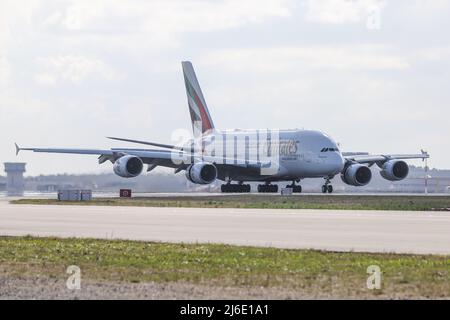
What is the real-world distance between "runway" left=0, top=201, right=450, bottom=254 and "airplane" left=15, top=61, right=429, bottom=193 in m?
25.7

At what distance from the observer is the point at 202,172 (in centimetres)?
6806

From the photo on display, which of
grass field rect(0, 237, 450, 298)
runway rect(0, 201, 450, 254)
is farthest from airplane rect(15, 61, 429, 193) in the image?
grass field rect(0, 237, 450, 298)

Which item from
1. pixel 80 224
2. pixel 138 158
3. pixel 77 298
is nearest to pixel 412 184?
pixel 138 158

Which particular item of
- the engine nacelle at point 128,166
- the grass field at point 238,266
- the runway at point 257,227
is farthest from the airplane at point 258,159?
the grass field at point 238,266

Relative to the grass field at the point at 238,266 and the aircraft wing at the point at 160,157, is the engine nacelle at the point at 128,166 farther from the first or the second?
the grass field at the point at 238,266

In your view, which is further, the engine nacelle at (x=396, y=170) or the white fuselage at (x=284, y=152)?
the engine nacelle at (x=396, y=170)

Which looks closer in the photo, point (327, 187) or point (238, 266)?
point (238, 266)

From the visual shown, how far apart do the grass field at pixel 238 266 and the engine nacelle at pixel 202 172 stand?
42346 mm

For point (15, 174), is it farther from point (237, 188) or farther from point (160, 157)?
point (160, 157)

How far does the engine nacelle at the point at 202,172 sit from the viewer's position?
223 ft

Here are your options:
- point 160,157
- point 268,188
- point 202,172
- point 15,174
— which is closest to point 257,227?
point 202,172

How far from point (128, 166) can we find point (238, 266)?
48.7 m
